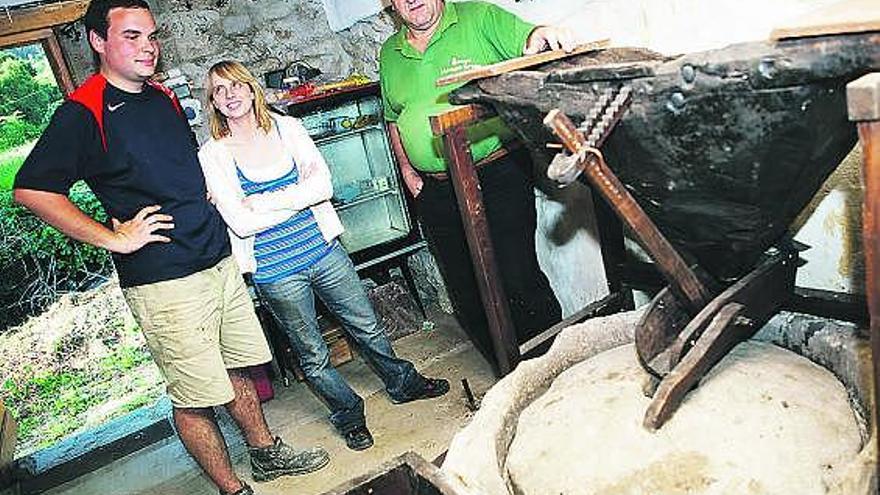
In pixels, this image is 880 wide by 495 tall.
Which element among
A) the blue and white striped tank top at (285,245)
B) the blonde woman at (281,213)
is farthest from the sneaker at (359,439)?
the blue and white striped tank top at (285,245)

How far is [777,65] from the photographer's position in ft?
3.45

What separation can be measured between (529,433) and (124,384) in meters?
3.66

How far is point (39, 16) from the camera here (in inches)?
139

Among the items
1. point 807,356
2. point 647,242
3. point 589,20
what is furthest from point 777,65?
point 589,20

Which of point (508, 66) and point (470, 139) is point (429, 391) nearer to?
point (470, 139)

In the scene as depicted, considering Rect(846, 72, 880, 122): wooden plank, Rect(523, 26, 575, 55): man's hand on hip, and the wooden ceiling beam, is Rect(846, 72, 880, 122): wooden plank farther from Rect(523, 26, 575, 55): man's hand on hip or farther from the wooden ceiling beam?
the wooden ceiling beam

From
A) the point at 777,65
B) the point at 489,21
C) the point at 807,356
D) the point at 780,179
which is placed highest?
the point at 489,21

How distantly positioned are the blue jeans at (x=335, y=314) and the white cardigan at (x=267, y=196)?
0.49 ft

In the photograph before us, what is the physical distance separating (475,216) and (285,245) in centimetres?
123

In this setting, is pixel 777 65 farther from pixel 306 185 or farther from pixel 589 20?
pixel 306 185

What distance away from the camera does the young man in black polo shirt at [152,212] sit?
224 cm

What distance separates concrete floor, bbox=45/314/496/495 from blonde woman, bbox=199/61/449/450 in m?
0.17

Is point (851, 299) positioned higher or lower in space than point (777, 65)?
lower

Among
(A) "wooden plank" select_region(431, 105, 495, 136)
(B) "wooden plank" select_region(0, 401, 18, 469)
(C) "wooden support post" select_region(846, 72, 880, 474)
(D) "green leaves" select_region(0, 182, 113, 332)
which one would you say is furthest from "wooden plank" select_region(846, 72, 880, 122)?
(D) "green leaves" select_region(0, 182, 113, 332)
